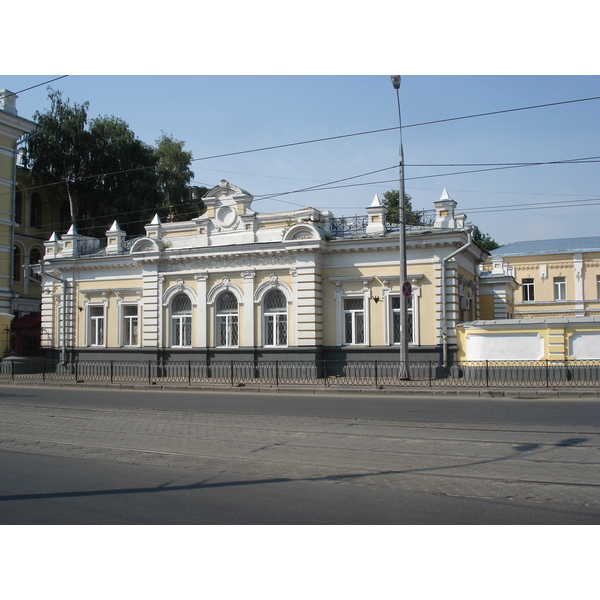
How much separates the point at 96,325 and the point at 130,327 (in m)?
2.16

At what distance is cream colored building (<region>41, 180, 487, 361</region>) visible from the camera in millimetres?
24188

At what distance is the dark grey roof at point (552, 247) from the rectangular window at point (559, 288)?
91.1 inches

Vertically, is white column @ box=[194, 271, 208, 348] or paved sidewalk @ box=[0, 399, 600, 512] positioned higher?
white column @ box=[194, 271, 208, 348]

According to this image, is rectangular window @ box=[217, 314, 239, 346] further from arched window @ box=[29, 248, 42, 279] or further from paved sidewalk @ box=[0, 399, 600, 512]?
arched window @ box=[29, 248, 42, 279]

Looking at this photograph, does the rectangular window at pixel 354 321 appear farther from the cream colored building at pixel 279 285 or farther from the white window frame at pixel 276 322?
the white window frame at pixel 276 322

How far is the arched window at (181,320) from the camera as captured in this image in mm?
28312

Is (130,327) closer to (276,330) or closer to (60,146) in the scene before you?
(276,330)

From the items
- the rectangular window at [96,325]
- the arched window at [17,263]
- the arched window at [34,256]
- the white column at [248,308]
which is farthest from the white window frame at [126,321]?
the arched window at [34,256]

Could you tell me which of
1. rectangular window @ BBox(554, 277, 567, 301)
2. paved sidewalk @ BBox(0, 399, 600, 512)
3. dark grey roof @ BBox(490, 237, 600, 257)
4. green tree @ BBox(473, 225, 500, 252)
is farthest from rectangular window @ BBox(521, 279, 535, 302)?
paved sidewalk @ BBox(0, 399, 600, 512)

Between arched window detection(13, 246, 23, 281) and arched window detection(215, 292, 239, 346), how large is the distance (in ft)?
68.5

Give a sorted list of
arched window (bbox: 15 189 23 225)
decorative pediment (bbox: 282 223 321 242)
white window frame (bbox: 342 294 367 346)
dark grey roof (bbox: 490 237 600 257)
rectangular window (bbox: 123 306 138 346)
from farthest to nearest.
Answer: dark grey roof (bbox: 490 237 600 257)
arched window (bbox: 15 189 23 225)
rectangular window (bbox: 123 306 138 346)
white window frame (bbox: 342 294 367 346)
decorative pediment (bbox: 282 223 321 242)

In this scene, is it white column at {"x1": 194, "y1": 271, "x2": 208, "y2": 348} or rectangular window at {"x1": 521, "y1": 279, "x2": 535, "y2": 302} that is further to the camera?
rectangular window at {"x1": 521, "y1": 279, "x2": 535, "y2": 302}

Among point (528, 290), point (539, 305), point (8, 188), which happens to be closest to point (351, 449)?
point (8, 188)

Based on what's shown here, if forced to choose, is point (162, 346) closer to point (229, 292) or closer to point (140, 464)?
point (229, 292)
